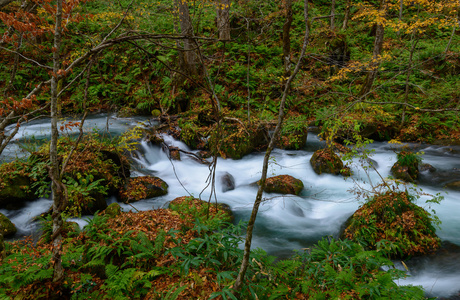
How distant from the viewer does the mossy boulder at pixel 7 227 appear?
5.10 metres

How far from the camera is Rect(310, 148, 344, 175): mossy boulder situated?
8.63 metres

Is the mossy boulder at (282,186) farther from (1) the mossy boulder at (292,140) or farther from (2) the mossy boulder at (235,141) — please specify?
(1) the mossy boulder at (292,140)

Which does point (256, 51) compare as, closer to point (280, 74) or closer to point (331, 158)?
point (280, 74)

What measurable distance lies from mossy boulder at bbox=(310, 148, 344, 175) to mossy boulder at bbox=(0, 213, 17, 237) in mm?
8084

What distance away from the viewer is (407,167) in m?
8.05

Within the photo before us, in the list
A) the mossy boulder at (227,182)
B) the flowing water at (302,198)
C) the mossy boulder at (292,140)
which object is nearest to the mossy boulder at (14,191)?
the flowing water at (302,198)

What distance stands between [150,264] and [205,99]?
919 centimetres

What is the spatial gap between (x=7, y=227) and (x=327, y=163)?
8.41 meters

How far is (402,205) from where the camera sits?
18.1 feet

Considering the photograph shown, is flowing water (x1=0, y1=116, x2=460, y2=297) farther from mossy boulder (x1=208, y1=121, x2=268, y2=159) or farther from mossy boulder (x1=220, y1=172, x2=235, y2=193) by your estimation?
mossy boulder (x1=208, y1=121, x2=268, y2=159)

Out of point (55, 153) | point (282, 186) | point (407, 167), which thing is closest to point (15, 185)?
point (55, 153)

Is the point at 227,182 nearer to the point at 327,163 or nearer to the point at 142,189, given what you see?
the point at 142,189

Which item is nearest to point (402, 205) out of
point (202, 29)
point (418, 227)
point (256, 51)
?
point (418, 227)

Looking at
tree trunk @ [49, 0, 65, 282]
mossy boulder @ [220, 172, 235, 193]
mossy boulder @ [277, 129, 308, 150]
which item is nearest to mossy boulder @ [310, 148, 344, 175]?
mossy boulder @ [277, 129, 308, 150]
